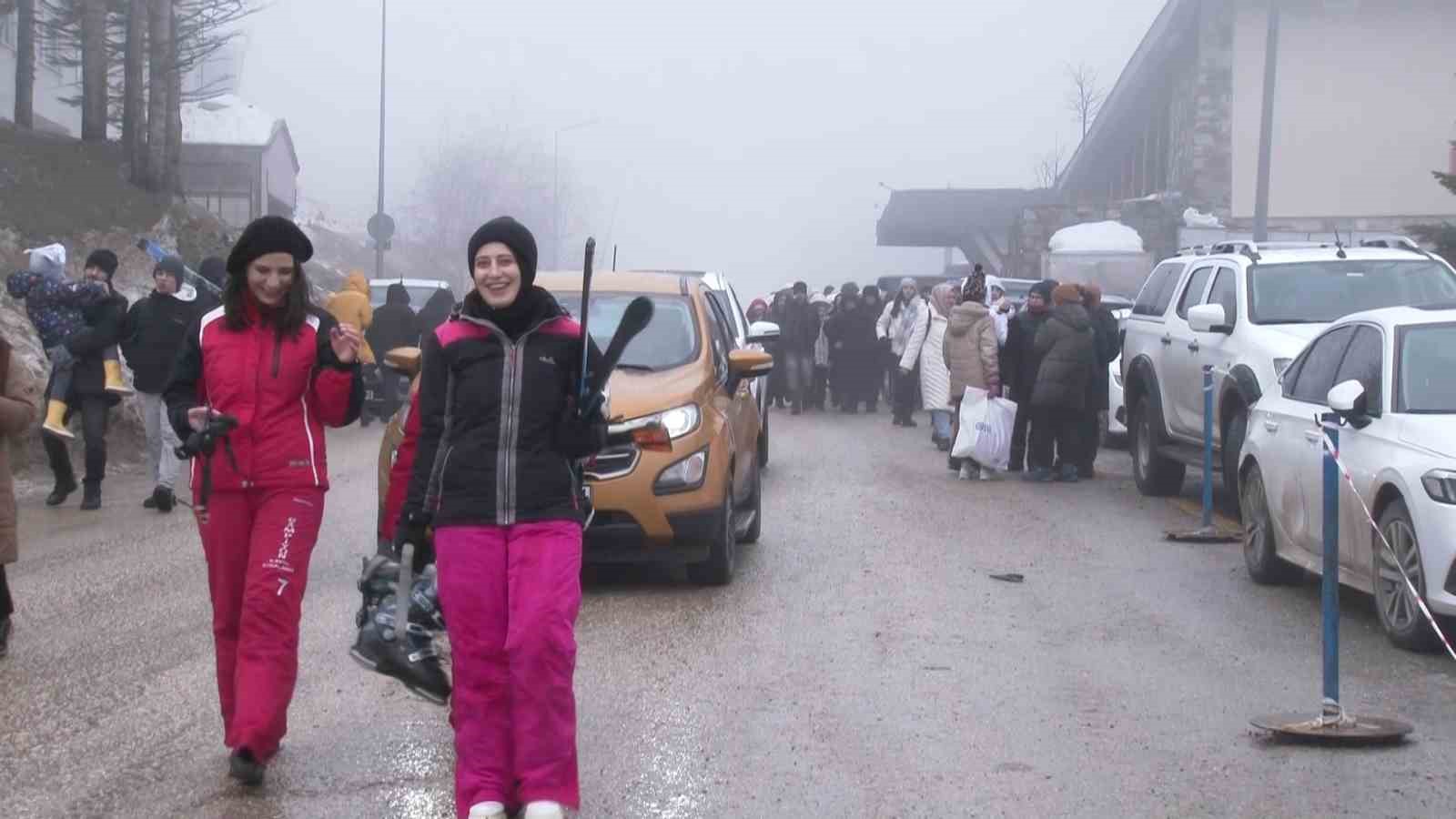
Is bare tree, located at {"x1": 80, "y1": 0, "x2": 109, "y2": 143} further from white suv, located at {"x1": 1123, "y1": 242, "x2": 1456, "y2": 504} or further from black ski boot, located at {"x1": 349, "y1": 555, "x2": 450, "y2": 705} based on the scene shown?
black ski boot, located at {"x1": 349, "y1": 555, "x2": 450, "y2": 705}

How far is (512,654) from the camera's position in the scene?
5328mm

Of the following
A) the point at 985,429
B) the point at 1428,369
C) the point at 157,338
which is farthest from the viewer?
the point at 985,429

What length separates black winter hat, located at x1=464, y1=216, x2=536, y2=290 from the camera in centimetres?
549

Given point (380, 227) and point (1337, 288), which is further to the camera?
point (380, 227)

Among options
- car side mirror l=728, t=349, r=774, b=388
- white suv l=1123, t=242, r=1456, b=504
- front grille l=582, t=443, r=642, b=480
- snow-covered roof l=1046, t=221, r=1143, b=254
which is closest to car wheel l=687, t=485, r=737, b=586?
front grille l=582, t=443, r=642, b=480

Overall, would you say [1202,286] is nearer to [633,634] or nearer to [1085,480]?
[1085,480]

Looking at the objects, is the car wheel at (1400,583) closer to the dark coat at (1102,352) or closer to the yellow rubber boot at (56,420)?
the dark coat at (1102,352)

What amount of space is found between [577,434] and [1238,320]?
9363 millimetres

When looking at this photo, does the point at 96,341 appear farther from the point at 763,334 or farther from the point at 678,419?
the point at 678,419

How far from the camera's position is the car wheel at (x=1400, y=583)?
8562 millimetres

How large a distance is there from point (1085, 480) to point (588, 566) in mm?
6893

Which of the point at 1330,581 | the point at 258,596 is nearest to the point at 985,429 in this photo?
the point at 1330,581

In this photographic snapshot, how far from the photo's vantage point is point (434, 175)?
62844mm

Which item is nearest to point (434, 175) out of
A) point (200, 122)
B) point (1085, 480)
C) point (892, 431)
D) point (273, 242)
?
point (200, 122)
